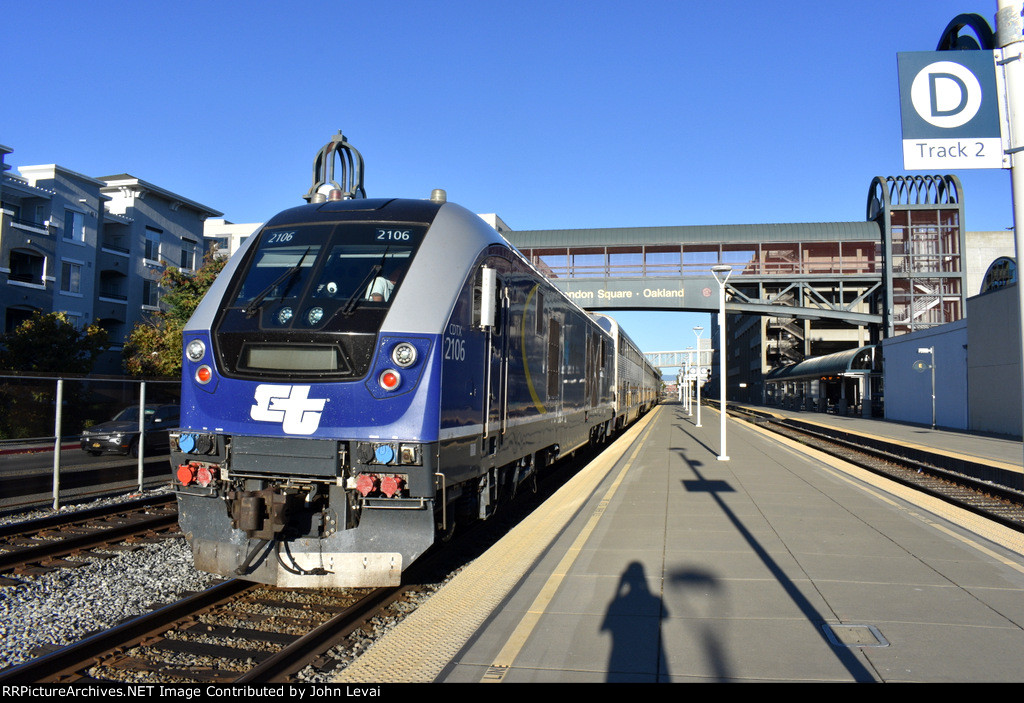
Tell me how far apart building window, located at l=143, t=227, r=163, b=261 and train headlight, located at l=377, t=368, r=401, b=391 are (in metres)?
36.3

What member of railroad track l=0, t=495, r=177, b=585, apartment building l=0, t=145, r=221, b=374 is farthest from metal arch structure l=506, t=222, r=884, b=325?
railroad track l=0, t=495, r=177, b=585

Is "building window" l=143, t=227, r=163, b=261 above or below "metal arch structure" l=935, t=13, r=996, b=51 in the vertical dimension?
above

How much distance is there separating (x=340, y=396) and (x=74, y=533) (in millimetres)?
5365

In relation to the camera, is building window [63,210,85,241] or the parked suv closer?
the parked suv

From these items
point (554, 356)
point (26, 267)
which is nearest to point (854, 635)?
point (554, 356)

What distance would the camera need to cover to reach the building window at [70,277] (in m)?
30.8

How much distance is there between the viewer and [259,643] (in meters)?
4.85

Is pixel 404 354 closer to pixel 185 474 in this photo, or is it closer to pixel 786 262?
pixel 185 474

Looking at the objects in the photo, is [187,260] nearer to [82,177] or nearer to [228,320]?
[82,177]

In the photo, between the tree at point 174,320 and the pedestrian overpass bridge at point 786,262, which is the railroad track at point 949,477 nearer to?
the pedestrian overpass bridge at point 786,262

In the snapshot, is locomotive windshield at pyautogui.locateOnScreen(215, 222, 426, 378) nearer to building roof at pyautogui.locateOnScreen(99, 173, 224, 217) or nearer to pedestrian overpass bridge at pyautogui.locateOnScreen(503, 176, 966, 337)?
pedestrian overpass bridge at pyautogui.locateOnScreen(503, 176, 966, 337)

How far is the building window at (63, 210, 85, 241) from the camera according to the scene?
103 feet
